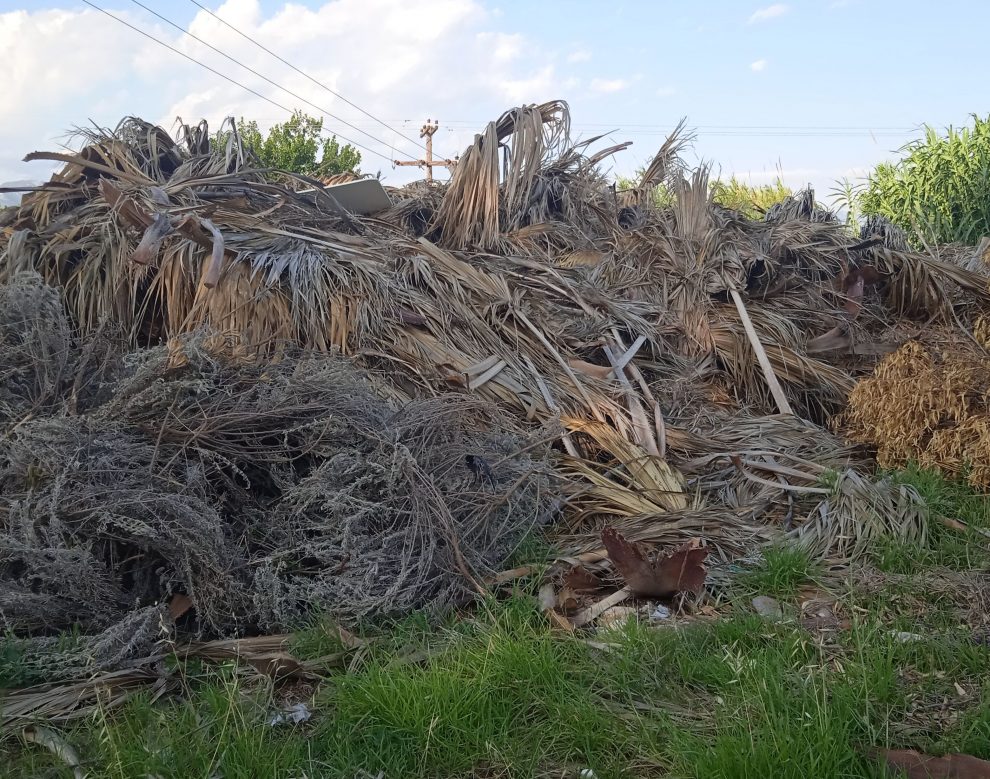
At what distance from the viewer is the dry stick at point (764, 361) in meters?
4.96

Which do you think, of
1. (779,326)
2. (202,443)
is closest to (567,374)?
(779,326)

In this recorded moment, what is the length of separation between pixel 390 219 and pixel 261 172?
1.09 meters

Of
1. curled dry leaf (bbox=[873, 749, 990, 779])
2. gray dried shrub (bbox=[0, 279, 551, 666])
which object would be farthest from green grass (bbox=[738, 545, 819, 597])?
curled dry leaf (bbox=[873, 749, 990, 779])

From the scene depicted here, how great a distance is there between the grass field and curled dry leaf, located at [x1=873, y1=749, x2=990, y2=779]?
0.19 ft

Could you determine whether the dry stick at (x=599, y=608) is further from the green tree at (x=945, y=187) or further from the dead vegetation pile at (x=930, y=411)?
the green tree at (x=945, y=187)

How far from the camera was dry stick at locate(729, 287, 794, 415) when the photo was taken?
496 cm

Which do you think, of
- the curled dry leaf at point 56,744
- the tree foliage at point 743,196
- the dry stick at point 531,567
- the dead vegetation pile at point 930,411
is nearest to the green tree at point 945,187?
the tree foliage at point 743,196

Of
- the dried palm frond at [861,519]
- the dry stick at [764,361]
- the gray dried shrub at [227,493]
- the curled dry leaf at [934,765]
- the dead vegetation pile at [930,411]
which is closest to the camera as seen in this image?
the curled dry leaf at [934,765]

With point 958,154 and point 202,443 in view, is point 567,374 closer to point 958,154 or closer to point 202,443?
point 202,443

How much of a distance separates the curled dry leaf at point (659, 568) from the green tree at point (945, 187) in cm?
1025

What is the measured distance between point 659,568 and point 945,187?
11.4 m

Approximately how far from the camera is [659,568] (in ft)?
9.92

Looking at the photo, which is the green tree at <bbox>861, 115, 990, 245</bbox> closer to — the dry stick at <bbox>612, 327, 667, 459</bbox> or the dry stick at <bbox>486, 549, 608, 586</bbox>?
the dry stick at <bbox>612, 327, 667, 459</bbox>

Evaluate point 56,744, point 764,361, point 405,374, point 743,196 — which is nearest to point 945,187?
point 743,196
